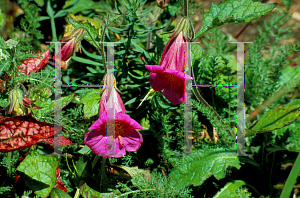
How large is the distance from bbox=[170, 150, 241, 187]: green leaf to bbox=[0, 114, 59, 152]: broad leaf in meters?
0.70

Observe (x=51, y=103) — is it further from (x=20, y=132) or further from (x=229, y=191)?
(x=229, y=191)

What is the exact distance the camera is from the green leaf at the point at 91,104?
1.32 m

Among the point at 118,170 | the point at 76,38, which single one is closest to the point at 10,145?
the point at 76,38

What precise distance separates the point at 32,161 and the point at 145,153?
0.64m

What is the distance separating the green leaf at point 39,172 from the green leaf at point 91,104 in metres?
0.29

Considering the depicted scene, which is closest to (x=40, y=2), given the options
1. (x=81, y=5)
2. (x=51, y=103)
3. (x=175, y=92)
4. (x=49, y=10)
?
(x=49, y=10)

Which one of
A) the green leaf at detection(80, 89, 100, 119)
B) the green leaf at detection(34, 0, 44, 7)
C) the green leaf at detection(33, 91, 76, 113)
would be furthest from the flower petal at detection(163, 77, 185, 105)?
the green leaf at detection(34, 0, 44, 7)

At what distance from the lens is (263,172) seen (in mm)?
1660

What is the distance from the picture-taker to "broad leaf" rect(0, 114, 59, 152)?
1.13m

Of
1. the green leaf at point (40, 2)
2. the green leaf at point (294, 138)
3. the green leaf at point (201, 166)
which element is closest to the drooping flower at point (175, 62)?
the green leaf at point (201, 166)

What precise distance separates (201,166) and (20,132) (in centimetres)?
91

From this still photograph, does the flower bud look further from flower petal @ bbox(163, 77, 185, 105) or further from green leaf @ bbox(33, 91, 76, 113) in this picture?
flower petal @ bbox(163, 77, 185, 105)

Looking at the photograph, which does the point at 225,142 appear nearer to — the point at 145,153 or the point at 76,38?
the point at 145,153

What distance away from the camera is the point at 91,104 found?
1.35 m
